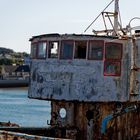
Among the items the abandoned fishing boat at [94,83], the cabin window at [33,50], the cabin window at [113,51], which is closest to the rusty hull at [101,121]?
the abandoned fishing boat at [94,83]

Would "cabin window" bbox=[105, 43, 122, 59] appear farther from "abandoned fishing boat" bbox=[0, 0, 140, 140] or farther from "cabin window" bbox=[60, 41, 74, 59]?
"cabin window" bbox=[60, 41, 74, 59]

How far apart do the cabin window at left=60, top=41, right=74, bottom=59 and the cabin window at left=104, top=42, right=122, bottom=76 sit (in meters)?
1.17

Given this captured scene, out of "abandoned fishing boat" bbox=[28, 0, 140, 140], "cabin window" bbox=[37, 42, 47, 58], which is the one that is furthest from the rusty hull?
"cabin window" bbox=[37, 42, 47, 58]

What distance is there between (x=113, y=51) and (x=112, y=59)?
0.90ft

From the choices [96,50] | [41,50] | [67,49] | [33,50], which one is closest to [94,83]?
[96,50]

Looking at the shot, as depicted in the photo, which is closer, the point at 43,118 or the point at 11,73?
the point at 43,118

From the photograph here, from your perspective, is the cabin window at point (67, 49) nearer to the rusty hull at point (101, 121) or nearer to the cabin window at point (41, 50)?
the cabin window at point (41, 50)

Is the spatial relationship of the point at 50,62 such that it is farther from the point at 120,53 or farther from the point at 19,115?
the point at 19,115

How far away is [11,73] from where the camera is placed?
15400cm

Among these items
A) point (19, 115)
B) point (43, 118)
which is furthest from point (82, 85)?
point (19, 115)

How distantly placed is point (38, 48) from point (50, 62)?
2.87ft

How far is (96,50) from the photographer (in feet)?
55.8

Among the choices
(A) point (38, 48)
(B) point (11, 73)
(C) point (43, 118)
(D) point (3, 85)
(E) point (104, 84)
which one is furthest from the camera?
(B) point (11, 73)

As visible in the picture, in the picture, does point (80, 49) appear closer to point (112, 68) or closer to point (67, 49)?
point (67, 49)
